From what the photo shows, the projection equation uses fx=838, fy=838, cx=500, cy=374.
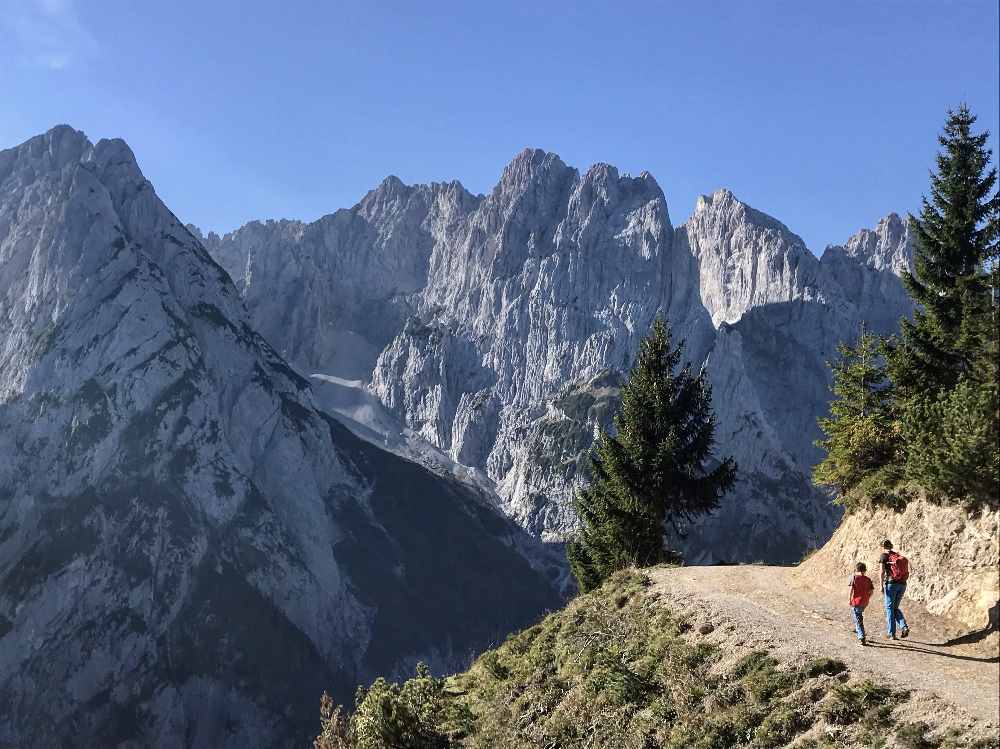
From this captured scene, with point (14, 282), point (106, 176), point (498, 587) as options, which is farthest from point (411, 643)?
point (106, 176)

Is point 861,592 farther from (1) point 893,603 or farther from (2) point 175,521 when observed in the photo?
(2) point 175,521

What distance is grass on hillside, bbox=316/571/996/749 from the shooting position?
15828 mm

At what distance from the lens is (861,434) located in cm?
2583

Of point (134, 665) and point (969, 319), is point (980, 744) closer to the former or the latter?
point (969, 319)

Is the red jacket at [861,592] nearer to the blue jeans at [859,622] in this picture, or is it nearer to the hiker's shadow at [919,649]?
the blue jeans at [859,622]

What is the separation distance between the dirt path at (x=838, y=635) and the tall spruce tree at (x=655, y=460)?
978 cm

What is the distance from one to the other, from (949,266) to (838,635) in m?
15.5

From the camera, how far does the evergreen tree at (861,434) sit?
25.5m

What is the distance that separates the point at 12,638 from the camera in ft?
363

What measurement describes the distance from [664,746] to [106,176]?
18726 cm

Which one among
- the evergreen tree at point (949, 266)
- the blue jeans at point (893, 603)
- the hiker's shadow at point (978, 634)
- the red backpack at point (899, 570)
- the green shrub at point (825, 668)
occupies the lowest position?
the green shrub at point (825, 668)

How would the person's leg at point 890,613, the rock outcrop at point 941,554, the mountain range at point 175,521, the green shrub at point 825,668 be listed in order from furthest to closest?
the mountain range at point 175,521
the person's leg at point 890,613
the rock outcrop at point 941,554
the green shrub at point 825,668

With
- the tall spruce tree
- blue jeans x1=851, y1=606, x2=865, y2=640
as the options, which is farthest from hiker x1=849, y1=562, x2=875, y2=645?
the tall spruce tree

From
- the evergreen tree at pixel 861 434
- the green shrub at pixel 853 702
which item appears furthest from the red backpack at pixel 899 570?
the evergreen tree at pixel 861 434
